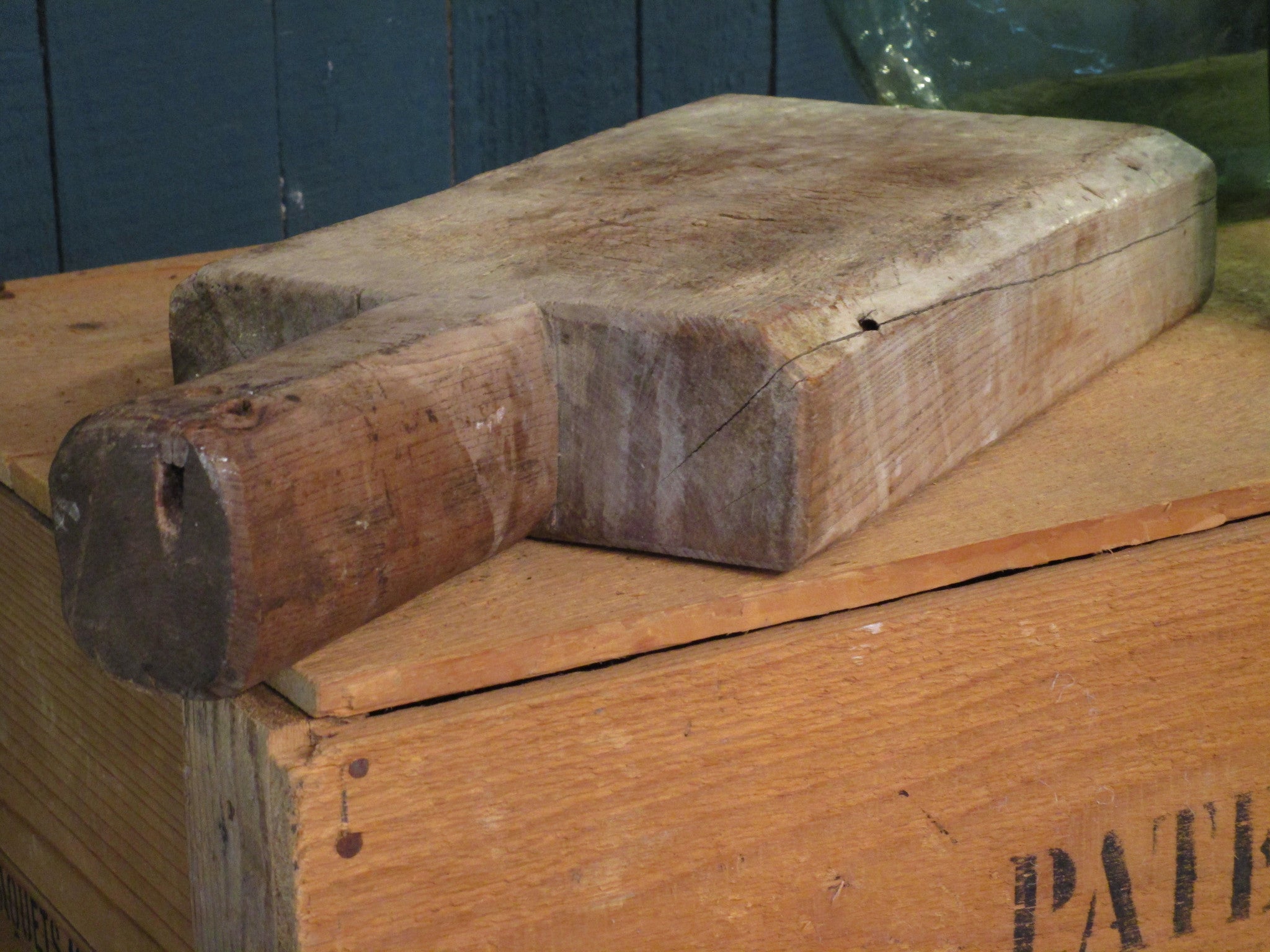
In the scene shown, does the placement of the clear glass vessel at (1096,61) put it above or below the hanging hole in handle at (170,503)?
above

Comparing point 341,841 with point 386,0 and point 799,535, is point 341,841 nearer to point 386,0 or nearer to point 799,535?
point 799,535

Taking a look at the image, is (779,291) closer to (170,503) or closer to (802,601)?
(802,601)

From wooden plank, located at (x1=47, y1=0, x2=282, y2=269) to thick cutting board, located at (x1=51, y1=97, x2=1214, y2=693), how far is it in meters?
0.57

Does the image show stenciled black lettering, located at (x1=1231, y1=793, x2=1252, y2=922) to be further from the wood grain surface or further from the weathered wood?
the weathered wood

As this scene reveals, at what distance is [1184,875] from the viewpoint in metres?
0.78

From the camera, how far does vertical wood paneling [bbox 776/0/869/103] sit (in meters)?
1.79

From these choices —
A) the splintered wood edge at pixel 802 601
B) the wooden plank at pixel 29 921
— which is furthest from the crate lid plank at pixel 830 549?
the wooden plank at pixel 29 921

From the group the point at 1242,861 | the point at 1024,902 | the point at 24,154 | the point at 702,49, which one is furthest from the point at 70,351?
the point at 702,49

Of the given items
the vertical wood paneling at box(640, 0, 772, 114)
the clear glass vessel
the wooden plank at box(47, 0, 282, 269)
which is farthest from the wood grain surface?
the vertical wood paneling at box(640, 0, 772, 114)

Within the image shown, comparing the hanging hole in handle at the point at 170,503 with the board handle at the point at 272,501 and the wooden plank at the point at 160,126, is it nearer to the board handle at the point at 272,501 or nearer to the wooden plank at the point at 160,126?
the board handle at the point at 272,501

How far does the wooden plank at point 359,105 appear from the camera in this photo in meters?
1.45

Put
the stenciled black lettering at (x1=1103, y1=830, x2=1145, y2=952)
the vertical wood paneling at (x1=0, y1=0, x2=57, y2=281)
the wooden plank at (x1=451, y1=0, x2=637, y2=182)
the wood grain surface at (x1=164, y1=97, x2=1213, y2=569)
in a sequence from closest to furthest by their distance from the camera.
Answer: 1. the wood grain surface at (x1=164, y1=97, x2=1213, y2=569)
2. the stenciled black lettering at (x1=1103, y1=830, x2=1145, y2=952)
3. the vertical wood paneling at (x1=0, y1=0, x2=57, y2=281)
4. the wooden plank at (x1=451, y1=0, x2=637, y2=182)

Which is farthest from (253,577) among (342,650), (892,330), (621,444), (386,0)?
(386,0)

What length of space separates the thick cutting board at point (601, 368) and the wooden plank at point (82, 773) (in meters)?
0.13
